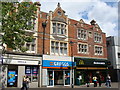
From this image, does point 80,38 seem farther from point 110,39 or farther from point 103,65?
point 110,39

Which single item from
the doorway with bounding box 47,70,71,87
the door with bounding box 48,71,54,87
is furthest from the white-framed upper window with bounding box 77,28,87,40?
the door with bounding box 48,71,54,87

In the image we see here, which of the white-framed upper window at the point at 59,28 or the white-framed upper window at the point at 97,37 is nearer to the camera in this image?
the white-framed upper window at the point at 59,28

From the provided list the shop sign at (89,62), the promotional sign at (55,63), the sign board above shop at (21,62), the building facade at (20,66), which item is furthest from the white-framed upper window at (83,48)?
the sign board above shop at (21,62)

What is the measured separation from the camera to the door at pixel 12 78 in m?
19.5

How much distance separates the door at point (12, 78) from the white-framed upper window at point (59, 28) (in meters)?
8.00

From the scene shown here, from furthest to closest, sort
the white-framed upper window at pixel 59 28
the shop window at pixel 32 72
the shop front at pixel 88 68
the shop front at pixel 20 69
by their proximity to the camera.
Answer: the shop front at pixel 88 68
the white-framed upper window at pixel 59 28
the shop window at pixel 32 72
the shop front at pixel 20 69

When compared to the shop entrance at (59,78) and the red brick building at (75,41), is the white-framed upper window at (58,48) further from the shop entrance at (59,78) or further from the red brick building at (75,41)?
the shop entrance at (59,78)

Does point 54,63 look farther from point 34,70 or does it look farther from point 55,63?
point 34,70

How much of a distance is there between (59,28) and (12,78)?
31.2 ft

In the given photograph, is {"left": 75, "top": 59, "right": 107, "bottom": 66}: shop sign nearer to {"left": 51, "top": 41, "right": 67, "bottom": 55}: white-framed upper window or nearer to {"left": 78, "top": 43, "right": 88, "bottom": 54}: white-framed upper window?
{"left": 78, "top": 43, "right": 88, "bottom": 54}: white-framed upper window

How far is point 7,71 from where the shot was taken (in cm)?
1925

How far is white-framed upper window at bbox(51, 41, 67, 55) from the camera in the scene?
23812 millimetres

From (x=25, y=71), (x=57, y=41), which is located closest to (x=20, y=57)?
(x=25, y=71)

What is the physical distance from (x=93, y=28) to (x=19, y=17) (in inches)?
713
